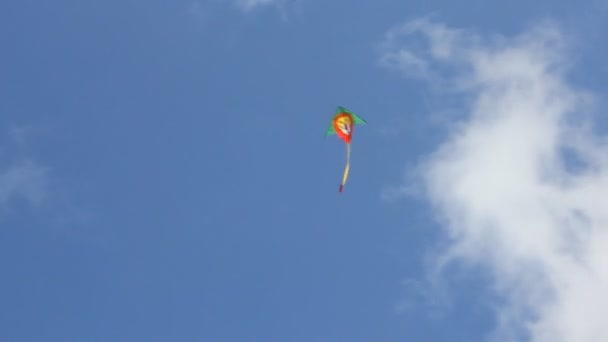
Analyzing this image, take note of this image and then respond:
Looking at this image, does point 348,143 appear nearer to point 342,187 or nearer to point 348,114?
point 348,114

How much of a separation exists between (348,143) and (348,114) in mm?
2967

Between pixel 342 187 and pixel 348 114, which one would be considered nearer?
pixel 342 187

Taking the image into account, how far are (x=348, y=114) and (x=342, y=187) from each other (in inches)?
473

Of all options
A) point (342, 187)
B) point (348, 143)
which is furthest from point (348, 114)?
point (342, 187)

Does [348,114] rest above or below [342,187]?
above

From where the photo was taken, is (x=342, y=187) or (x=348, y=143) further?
(x=348, y=143)

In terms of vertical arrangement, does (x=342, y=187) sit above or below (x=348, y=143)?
below

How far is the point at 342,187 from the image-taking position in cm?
7344

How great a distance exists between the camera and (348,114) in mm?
83062

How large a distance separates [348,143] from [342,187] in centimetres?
1003
